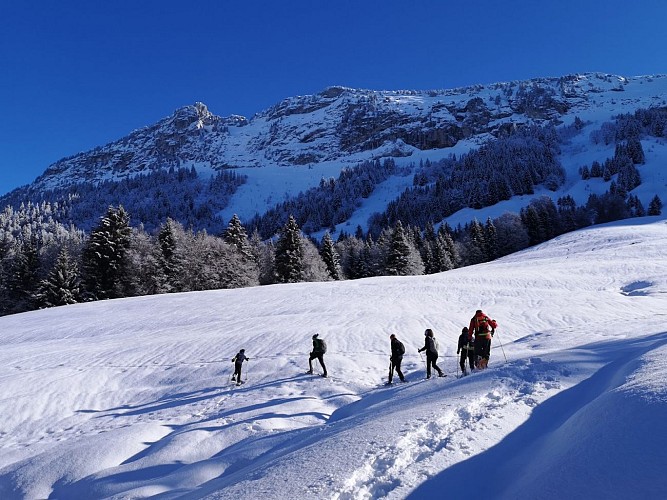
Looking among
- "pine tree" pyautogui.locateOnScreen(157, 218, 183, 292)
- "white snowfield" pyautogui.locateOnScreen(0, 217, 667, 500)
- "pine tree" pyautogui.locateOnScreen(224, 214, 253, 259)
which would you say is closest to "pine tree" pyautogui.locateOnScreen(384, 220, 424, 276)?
"pine tree" pyautogui.locateOnScreen(224, 214, 253, 259)

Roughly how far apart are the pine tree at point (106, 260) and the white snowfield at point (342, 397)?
13.9m

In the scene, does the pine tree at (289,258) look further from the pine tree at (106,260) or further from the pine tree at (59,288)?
the pine tree at (59,288)

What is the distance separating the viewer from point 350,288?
32812 millimetres

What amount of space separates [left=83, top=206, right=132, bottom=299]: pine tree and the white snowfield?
13.9m

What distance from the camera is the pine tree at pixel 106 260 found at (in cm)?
4400

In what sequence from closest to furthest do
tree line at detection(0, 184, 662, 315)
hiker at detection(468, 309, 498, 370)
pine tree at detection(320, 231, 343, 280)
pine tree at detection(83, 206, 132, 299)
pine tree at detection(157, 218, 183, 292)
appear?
1. hiker at detection(468, 309, 498, 370)
2. pine tree at detection(83, 206, 132, 299)
3. tree line at detection(0, 184, 662, 315)
4. pine tree at detection(157, 218, 183, 292)
5. pine tree at detection(320, 231, 343, 280)

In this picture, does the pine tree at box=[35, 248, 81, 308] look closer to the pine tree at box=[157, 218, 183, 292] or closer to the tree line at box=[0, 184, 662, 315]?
the tree line at box=[0, 184, 662, 315]

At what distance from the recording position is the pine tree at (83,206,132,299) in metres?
44.0

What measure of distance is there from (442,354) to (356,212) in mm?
165258

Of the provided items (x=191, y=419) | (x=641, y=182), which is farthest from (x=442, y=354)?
(x=641, y=182)

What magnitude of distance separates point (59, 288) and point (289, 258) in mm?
25381

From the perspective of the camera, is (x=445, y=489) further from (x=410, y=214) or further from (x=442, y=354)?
(x=410, y=214)

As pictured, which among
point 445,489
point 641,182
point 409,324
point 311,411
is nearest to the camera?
point 445,489

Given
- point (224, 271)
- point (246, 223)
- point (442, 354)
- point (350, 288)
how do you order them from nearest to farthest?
point (442, 354) < point (350, 288) < point (224, 271) < point (246, 223)
